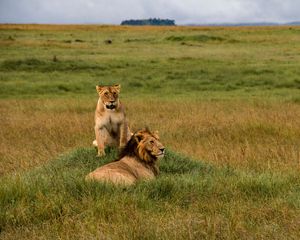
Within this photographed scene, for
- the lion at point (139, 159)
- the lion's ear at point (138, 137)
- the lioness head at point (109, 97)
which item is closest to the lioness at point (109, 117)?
the lioness head at point (109, 97)

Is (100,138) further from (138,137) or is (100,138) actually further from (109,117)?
(138,137)

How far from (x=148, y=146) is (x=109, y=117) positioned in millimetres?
1229

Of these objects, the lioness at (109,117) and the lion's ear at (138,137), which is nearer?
the lion's ear at (138,137)

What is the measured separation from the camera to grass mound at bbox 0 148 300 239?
5203mm

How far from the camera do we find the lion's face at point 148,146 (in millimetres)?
7570

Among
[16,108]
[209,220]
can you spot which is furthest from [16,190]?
[16,108]

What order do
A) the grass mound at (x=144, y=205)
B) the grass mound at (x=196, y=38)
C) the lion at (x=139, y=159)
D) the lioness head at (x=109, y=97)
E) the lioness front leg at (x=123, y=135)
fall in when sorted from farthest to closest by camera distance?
the grass mound at (x=196, y=38) → the lioness front leg at (x=123, y=135) → the lioness head at (x=109, y=97) → the lion at (x=139, y=159) → the grass mound at (x=144, y=205)

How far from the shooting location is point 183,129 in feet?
45.0

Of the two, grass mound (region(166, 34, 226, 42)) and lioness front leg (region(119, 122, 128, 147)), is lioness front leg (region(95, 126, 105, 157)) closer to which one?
lioness front leg (region(119, 122, 128, 147))

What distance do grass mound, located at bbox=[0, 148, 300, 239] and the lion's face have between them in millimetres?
553

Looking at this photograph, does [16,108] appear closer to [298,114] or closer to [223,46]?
[298,114]

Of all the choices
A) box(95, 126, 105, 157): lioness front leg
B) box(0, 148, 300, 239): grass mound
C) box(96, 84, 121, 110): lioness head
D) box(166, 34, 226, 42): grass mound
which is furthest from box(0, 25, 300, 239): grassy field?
box(166, 34, 226, 42): grass mound

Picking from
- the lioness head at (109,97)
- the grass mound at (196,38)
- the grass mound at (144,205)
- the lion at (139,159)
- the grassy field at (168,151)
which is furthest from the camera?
the grass mound at (196,38)

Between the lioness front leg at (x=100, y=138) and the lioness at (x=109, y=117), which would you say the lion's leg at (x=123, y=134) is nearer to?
the lioness at (x=109, y=117)
